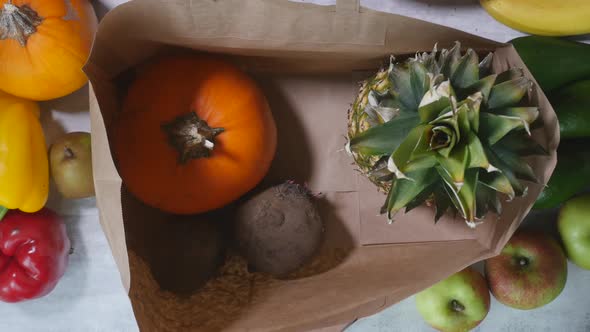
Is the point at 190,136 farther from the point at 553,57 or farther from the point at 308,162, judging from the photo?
the point at 553,57

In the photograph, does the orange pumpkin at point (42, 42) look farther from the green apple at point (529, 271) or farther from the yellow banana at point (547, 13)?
the green apple at point (529, 271)

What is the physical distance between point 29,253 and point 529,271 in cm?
88

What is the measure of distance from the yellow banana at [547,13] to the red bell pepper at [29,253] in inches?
32.8

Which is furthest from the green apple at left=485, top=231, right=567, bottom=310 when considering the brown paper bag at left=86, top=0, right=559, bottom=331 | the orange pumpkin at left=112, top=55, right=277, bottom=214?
the orange pumpkin at left=112, top=55, right=277, bottom=214

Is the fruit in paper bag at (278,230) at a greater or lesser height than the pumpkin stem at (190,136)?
lesser

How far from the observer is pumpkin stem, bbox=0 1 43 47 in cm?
71

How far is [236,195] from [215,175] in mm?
73

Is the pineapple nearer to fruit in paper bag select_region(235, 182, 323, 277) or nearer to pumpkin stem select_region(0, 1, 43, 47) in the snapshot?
fruit in paper bag select_region(235, 182, 323, 277)

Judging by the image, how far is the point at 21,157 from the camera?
0.83 meters

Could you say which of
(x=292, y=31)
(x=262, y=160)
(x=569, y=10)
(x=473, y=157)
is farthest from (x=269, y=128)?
(x=569, y=10)

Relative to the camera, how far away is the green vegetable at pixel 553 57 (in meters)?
0.87

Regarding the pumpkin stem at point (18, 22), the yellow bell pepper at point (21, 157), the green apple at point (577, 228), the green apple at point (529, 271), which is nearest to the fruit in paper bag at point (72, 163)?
the yellow bell pepper at point (21, 157)

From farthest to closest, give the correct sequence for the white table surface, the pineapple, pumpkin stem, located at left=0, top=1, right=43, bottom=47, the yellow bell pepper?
the white table surface < the yellow bell pepper < pumpkin stem, located at left=0, top=1, right=43, bottom=47 < the pineapple

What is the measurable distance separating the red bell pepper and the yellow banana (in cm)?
83
